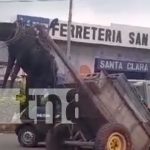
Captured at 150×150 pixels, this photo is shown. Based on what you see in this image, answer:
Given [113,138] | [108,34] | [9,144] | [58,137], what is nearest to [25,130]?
[9,144]

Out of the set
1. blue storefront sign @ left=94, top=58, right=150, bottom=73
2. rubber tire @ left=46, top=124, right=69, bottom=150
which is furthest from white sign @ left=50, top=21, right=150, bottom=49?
rubber tire @ left=46, top=124, right=69, bottom=150

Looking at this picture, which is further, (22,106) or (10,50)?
(22,106)

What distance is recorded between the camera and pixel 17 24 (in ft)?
44.8

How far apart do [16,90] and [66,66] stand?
4.08m

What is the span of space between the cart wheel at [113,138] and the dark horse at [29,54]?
6.02ft

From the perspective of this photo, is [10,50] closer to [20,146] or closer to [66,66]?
[66,66]

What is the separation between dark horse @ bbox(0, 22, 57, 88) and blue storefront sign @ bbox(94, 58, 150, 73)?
24.3m

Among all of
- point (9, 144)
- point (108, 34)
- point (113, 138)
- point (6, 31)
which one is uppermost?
point (108, 34)

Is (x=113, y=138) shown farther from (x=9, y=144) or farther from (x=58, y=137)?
(x=9, y=144)

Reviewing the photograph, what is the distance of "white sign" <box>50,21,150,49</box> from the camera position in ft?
125

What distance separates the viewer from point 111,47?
1612 inches

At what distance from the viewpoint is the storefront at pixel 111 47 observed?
38812 millimetres

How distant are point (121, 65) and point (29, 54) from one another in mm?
26217

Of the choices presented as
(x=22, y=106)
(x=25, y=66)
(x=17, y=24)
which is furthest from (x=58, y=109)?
(x=22, y=106)
